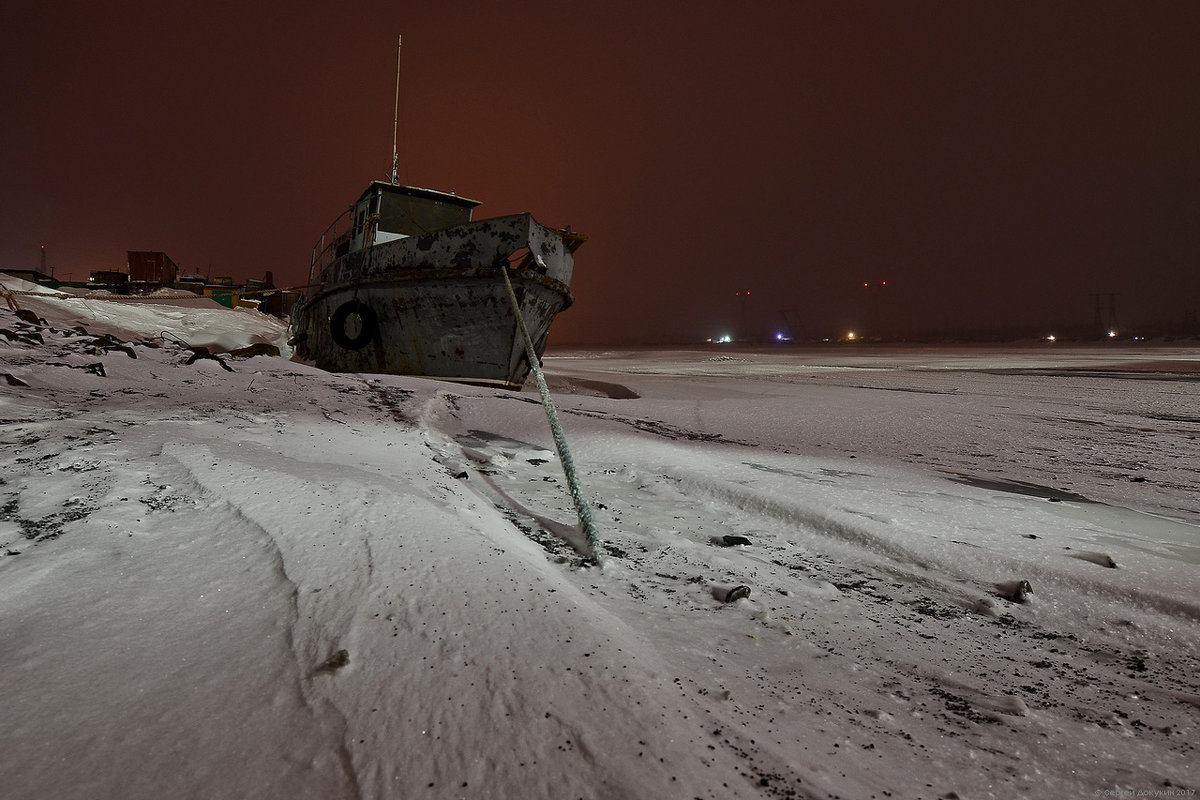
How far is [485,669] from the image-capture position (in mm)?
1116

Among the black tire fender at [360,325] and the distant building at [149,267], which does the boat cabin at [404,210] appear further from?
the distant building at [149,267]

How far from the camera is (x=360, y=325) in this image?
338 inches

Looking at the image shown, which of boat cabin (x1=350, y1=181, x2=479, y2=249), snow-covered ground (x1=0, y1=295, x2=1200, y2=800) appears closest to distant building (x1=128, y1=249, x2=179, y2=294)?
boat cabin (x1=350, y1=181, x2=479, y2=249)

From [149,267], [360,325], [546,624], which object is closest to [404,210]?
[360,325]

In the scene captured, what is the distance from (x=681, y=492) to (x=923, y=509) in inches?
48.2

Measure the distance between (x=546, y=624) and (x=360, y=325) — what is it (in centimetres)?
839

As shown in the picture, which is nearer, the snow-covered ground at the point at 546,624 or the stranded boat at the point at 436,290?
the snow-covered ground at the point at 546,624

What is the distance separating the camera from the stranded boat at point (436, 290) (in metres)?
7.64

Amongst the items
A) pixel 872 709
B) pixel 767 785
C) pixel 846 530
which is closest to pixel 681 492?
pixel 846 530

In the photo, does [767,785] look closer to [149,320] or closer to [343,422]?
[343,422]

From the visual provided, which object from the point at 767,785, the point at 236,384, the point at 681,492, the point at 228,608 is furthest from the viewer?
the point at 236,384

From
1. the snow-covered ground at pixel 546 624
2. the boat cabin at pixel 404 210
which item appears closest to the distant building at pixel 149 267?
the boat cabin at pixel 404 210

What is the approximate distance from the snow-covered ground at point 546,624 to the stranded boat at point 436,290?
4800 millimetres

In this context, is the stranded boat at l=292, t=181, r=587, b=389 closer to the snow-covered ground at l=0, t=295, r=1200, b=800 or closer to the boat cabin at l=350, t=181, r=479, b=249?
the boat cabin at l=350, t=181, r=479, b=249
